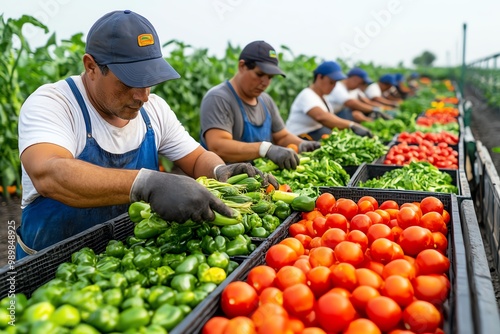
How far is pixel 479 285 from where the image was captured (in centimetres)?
191

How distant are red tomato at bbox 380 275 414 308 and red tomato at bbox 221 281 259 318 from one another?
59 centimetres

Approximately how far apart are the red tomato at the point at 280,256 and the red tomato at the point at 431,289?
0.63m

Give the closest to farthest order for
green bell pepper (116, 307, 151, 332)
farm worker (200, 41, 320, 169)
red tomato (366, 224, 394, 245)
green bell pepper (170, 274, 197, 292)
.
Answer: green bell pepper (116, 307, 151, 332) → green bell pepper (170, 274, 197, 292) → red tomato (366, 224, 394, 245) → farm worker (200, 41, 320, 169)

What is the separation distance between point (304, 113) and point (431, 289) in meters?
6.09

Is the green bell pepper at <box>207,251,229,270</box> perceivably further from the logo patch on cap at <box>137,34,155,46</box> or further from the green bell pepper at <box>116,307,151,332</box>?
the logo patch on cap at <box>137,34,155,46</box>

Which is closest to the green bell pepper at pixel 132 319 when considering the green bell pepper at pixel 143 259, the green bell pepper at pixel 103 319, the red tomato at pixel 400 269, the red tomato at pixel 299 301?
the green bell pepper at pixel 103 319

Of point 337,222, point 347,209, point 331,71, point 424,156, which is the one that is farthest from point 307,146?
point 337,222

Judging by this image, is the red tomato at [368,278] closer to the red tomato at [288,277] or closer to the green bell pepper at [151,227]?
the red tomato at [288,277]

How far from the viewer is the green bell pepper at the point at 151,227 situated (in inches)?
99.5

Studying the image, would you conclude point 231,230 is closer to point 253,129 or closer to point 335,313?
point 335,313

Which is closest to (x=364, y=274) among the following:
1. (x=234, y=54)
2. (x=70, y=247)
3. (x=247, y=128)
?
(x=70, y=247)

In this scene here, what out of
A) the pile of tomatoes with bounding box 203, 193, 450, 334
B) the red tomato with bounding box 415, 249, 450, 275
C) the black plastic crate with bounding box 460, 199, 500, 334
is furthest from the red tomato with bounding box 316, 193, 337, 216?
the red tomato with bounding box 415, 249, 450, 275

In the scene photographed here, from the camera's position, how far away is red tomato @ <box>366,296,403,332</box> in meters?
1.82

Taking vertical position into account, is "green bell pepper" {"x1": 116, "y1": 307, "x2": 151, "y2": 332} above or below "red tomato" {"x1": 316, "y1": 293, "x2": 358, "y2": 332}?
above
